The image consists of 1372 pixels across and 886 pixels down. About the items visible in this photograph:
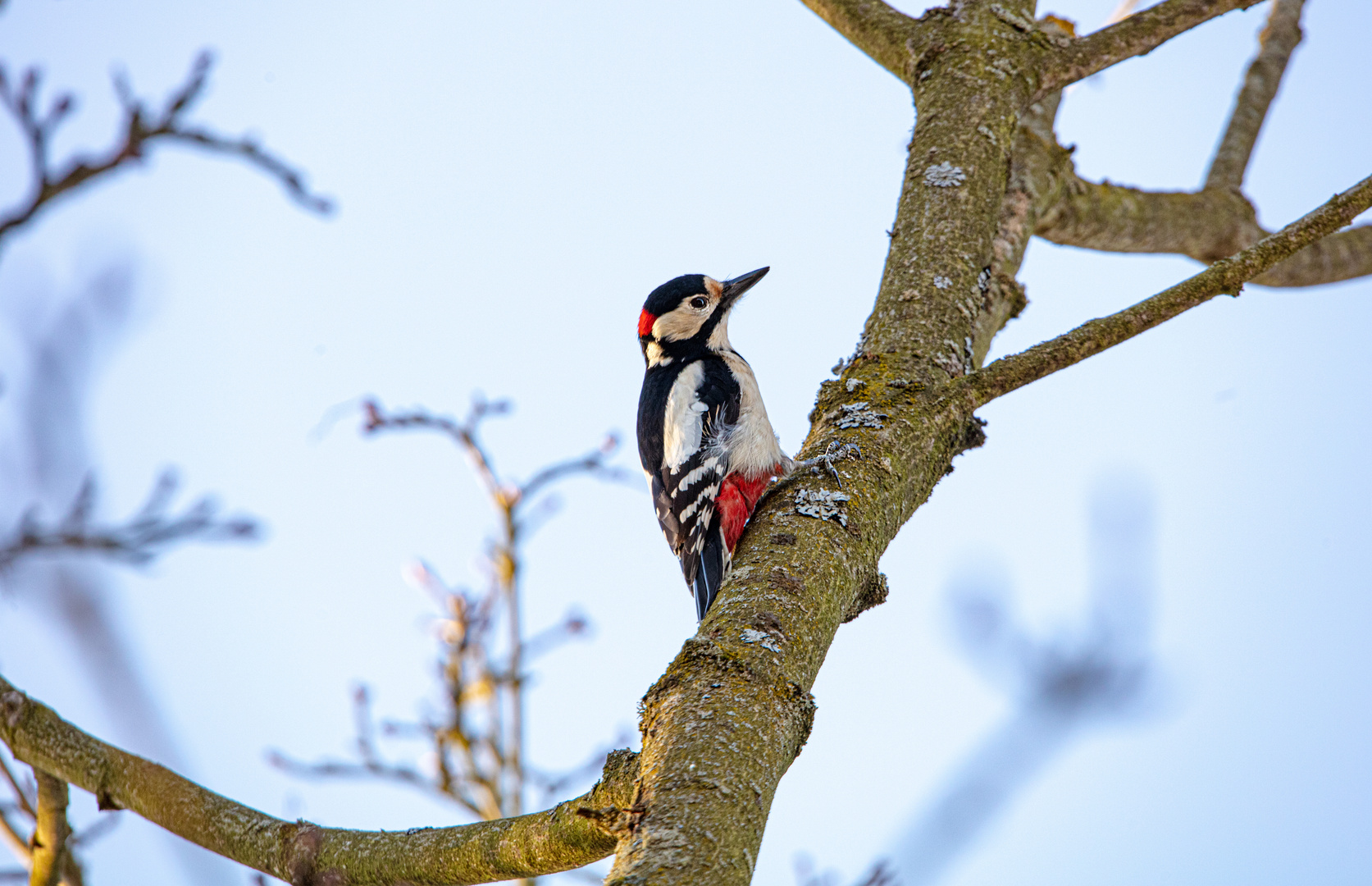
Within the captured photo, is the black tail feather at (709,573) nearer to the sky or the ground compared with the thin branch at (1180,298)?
nearer to the sky

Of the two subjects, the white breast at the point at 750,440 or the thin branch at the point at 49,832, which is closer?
the thin branch at the point at 49,832

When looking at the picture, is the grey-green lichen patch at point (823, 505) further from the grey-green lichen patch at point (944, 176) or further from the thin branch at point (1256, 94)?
the thin branch at point (1256, 94)

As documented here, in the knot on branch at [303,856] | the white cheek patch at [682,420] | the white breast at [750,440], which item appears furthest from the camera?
the white cheek patch at [682,420]

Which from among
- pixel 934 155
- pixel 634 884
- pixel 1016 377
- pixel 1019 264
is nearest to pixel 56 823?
pixel 634 884

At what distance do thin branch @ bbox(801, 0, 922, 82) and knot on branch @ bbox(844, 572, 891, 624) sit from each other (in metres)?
1.71

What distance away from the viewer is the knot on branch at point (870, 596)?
234 cm

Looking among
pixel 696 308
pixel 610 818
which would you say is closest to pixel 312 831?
pixel 610 818

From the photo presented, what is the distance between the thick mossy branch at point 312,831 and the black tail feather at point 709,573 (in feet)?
5.67

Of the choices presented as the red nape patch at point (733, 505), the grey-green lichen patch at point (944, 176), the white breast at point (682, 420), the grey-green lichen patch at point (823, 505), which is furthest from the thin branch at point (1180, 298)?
the white breast at point (682, 420)

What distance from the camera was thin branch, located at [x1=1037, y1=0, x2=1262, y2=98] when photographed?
3311mm

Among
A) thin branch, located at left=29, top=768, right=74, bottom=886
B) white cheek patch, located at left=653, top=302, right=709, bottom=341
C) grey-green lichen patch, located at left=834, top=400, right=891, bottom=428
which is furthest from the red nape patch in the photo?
thin branch, located at left=29, top=768, right=74, bottom=886

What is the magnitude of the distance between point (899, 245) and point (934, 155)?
30 cm

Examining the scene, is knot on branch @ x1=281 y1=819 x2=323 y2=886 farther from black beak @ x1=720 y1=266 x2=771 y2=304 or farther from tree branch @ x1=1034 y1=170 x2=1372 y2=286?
black beak @ x1=720 y1=266 x2=771 y2=304

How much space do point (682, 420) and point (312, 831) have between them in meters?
2.46
